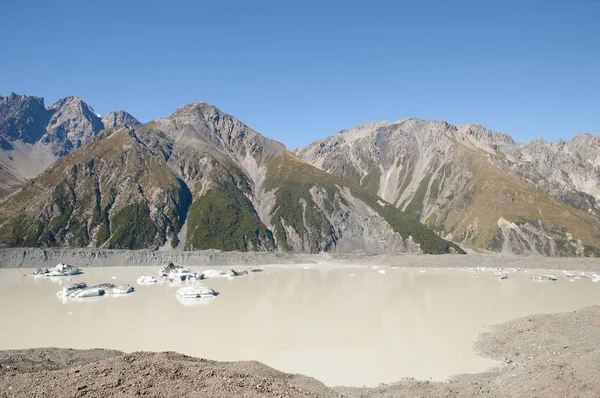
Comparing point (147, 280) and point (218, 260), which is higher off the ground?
point (218, 260)

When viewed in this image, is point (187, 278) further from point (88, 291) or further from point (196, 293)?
point (196, 293)

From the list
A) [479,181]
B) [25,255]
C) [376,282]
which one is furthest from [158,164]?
[479,181]

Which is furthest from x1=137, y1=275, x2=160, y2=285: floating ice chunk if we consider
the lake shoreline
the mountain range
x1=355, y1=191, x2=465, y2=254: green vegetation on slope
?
x1=355, y1=191, x2=465, y2=254: green vegetation on slope

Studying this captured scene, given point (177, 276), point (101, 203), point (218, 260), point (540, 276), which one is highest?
point (101, 203)

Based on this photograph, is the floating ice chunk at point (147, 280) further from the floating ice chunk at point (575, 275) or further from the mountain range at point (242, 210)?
the floating ice chunk at point (575, 275)

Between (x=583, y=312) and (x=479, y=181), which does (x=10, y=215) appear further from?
(x=479, y=181)

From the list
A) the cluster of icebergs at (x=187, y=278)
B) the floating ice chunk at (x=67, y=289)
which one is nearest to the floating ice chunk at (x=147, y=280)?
the cluster of icebergs at (x=187, y=278)

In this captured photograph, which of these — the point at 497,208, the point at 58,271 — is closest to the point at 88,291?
the point at 58,271
